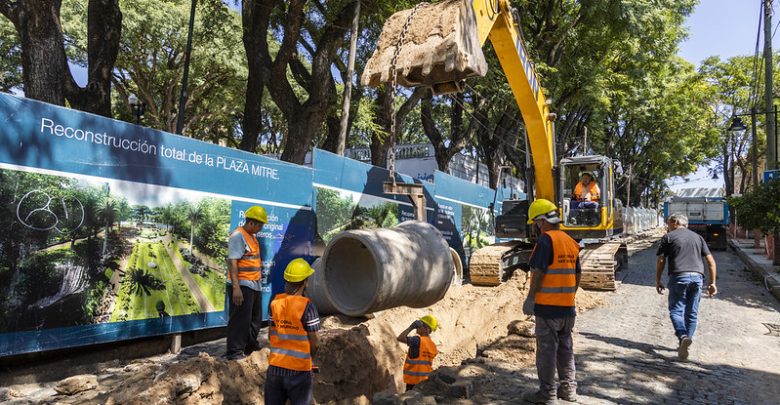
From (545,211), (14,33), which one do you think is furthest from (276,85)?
(14,33)

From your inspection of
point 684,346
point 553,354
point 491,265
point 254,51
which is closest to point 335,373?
point 553,354

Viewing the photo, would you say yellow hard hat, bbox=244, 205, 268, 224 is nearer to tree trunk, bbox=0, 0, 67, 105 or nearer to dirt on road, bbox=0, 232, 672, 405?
dirt on road, bbox=0, 232, 672, 405

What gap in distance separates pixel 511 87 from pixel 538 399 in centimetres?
646

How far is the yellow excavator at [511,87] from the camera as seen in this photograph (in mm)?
5203

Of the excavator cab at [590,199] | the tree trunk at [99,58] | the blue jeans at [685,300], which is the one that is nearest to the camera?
the blue jeans at [685,300]

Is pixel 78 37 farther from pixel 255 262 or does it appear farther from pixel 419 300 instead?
pixel 419 300

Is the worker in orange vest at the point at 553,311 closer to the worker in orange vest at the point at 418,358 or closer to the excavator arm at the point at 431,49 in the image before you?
the worker in orange vest at the point at 418,358

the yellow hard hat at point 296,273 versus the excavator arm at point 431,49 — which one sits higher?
the excavator arm at point 431,49

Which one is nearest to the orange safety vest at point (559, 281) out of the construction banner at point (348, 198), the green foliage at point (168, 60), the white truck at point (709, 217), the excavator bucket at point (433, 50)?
the excavator bucket at point (433, 50)

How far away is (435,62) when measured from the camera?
508 centimetres

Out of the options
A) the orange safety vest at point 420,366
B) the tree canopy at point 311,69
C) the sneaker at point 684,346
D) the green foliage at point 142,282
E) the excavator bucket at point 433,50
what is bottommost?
the orange safety vest at point 420,366

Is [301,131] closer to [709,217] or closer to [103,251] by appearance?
[103,251]

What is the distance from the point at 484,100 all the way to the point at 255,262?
13877 mm

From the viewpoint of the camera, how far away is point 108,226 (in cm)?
557
